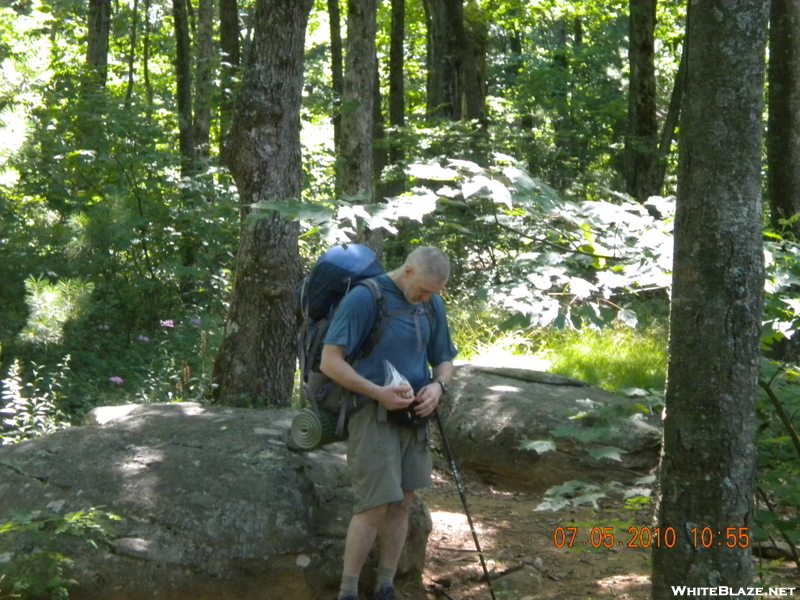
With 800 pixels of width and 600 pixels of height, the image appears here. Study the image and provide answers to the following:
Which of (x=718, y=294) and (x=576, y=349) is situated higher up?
(x=718, y=294)

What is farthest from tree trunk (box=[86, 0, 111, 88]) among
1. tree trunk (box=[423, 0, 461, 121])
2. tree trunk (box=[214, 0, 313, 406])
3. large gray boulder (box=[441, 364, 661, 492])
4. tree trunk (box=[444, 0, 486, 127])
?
large gray boulder (box=[441, 364, 661, 492])

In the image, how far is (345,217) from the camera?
3.87m

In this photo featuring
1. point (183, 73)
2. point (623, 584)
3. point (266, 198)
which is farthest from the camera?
point (183, 73)

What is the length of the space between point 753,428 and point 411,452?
5.88 feet

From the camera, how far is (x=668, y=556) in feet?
12.2

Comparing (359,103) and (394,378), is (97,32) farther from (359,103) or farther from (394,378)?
(394,378)

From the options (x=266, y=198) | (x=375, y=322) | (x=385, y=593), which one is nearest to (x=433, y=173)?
(x=375, y=322)

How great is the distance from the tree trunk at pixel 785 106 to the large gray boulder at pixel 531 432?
2419 millimetres

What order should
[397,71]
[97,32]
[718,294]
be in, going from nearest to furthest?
[718,294] → [97,32] → [397,71]

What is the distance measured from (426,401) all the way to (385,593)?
1.08 meters

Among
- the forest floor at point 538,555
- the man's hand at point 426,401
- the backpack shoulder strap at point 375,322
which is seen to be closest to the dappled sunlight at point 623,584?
the forest floor at point 538,555

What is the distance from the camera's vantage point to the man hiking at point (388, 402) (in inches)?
173

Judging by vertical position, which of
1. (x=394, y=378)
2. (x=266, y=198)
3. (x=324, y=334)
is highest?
(x=266, y=198)

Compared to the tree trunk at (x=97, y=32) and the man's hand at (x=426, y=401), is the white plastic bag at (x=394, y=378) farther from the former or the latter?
the tree trunk at (x=97, y=32)
